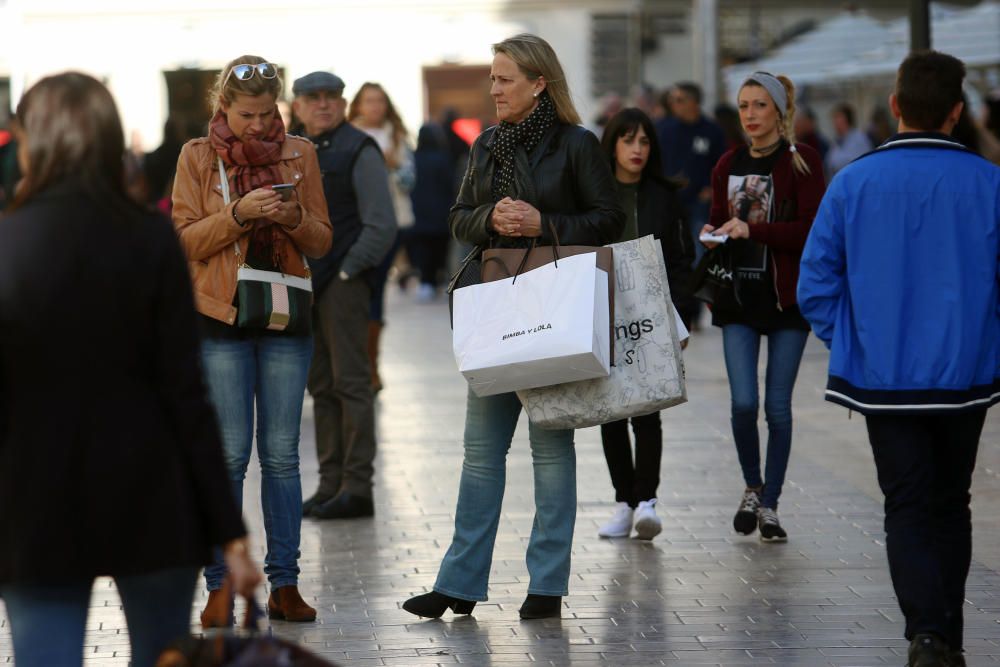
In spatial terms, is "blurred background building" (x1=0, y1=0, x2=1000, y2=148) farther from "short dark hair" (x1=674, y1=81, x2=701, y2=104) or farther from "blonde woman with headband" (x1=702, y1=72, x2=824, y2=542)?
"blonde woman with headband" (x1=702, y1=72, x2=824, y2=542)

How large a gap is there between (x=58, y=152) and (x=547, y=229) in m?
2.71

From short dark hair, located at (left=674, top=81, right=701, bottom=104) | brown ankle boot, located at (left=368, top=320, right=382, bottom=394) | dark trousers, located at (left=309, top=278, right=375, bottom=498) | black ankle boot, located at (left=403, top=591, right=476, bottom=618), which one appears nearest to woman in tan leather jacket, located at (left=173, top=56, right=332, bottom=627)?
black ankle boot, located at (left=403, top=591, right=476, bottom=618)

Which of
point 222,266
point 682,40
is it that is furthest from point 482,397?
point 682,40

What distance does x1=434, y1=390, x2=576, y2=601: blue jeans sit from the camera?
6070mm

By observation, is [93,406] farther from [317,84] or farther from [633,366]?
[317,84]

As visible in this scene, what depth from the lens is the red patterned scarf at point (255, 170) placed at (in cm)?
588

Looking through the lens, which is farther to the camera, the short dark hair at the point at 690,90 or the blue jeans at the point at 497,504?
the short dark hair at the point at 690,90

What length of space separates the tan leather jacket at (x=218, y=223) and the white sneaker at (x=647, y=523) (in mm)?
2076

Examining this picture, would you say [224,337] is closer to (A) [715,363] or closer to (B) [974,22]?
(A) [715,363]

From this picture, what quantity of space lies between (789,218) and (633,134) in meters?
0.82

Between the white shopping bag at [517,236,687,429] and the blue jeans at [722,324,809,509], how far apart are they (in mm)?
1571

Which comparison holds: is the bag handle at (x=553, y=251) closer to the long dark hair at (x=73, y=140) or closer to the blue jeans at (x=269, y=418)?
the blue jeans at (x=269, y=418)

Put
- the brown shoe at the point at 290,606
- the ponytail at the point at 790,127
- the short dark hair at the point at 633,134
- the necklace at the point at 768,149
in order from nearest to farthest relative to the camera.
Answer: the brown shoe at the point at 290,606, the ponytail at the point at 790,127, the necklace at the point at 768,149, the short dark hair at the point at 633,134

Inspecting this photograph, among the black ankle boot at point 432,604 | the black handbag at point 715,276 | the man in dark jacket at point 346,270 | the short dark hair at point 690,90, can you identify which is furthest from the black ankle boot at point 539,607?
the short dark hair at point 690,90
